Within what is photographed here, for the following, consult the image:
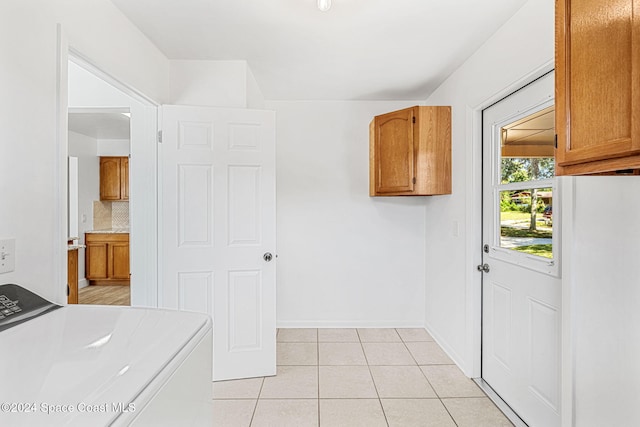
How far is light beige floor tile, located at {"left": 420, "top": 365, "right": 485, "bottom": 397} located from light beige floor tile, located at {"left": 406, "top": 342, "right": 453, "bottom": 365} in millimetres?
84

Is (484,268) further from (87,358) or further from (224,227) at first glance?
(87,358)

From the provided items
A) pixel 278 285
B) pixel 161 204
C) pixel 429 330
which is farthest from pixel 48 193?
pixel 429 330

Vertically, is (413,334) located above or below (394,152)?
below

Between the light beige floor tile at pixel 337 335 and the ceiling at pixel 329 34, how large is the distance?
2374 mm

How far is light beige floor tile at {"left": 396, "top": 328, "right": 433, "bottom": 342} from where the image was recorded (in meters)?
3.19

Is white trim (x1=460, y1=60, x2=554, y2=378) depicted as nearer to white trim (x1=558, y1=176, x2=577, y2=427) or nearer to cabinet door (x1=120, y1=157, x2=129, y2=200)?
white trim (x1=558, y1=176, x2=577, y2=427)

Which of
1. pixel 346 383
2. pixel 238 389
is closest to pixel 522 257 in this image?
pixel 346 383

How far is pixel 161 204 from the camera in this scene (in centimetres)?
236

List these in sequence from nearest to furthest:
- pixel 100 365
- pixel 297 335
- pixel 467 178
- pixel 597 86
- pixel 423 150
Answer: pixel 100 365 → pixel 597 86 → pixel 467 178 → pixel 423 150 → pixel 297 335

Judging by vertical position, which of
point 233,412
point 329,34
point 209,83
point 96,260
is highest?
point 329,34

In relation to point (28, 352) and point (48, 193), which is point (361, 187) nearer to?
point (48, 193)

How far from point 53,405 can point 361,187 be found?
308cm

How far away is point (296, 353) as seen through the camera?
2.88 m

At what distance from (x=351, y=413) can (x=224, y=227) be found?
148cm
